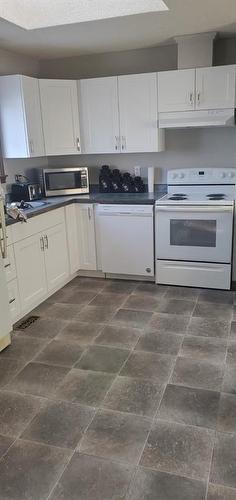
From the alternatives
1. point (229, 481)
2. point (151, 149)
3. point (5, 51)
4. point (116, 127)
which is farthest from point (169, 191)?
point (229, 481)

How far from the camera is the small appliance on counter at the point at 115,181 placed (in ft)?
14.0

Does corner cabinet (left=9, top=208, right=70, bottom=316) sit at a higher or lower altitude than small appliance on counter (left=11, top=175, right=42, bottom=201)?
lower

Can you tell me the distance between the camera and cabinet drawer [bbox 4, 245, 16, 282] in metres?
2.96

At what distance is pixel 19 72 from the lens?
4105 millimetres

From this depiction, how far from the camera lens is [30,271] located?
3.31 m

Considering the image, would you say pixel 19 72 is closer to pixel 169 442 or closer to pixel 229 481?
pixel 169 442

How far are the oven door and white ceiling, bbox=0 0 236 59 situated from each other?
1.51m

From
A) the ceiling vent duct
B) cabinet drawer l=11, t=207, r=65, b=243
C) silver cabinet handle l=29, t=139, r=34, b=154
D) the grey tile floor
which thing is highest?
the ceiling vent duct

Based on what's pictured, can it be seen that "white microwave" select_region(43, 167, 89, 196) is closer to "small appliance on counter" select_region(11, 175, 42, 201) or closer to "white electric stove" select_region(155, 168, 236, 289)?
"small appliance on counter" select_region(11, 175, 42, 201)

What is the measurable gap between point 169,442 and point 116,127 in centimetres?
305

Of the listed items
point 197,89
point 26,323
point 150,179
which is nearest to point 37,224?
point 26,323

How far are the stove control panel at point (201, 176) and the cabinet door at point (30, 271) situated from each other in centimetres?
161

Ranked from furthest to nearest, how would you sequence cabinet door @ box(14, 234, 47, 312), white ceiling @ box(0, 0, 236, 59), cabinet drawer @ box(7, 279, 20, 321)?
cabinet door @ box(14, 234, 47, 312) < cabinet drawer @ box(7, 279, 20, 321) < white ceiling @ box(0, 0, 236, 59)

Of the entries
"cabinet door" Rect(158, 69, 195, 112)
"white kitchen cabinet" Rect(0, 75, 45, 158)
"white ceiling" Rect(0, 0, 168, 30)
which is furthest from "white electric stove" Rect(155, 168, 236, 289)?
"white ceiling" Rect(0, 0, 168, 30)
